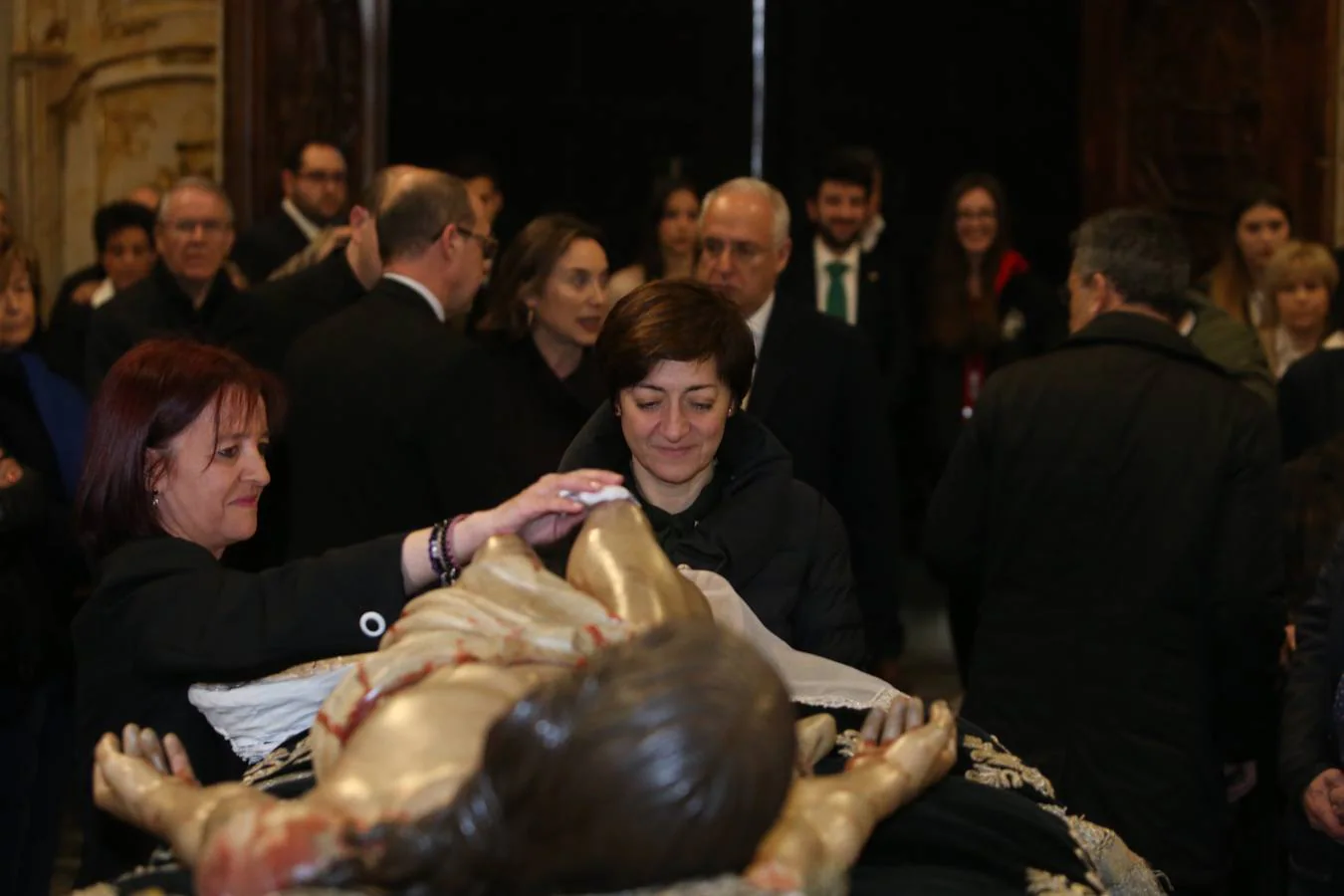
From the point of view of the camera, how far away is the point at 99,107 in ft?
30.5

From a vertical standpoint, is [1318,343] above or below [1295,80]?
below

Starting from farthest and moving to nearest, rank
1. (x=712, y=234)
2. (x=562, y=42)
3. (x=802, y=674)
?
(x=562, y=42), (x=712, y=234), (x=802, y=674)

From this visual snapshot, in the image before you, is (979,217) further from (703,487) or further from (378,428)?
(703,487)

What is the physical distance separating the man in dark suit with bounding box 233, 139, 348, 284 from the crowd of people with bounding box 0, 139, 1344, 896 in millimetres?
989

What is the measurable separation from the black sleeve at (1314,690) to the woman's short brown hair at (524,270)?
82.6 inches

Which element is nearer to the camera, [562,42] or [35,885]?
[35,885]

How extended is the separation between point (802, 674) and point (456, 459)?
1.92 metres

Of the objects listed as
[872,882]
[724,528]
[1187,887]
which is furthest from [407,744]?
[1187,887]

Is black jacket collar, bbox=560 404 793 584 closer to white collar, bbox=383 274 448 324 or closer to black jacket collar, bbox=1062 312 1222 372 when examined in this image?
black jacket collar, bbox=1062 312 1222 372

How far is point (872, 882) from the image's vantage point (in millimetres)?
2010

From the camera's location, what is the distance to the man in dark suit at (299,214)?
719 cm

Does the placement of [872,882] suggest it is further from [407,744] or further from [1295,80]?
[1295,80]

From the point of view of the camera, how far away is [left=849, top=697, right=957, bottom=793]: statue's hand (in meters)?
2.08

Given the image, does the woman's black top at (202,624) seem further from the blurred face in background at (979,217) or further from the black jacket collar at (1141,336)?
the blurred face in background at (979,217)
